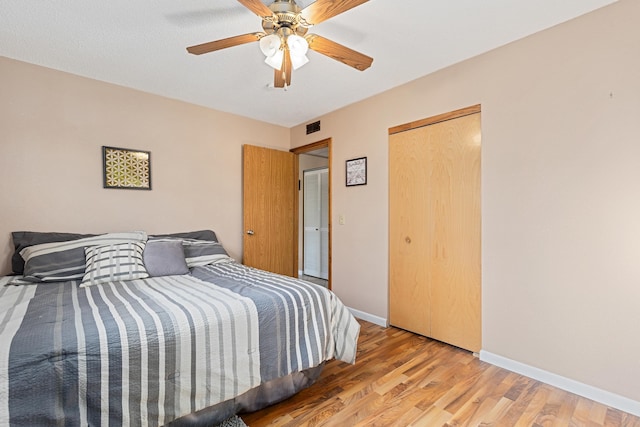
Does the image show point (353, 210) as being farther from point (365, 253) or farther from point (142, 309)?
point (142, 309)

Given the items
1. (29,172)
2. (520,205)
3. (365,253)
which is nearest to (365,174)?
(365,253)

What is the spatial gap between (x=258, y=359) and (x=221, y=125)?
2768 mm

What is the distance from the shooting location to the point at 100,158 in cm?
270

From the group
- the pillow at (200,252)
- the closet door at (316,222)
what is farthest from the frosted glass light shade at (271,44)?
the closet door at (316,222)

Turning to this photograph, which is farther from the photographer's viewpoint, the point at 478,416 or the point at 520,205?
the point at 520,205

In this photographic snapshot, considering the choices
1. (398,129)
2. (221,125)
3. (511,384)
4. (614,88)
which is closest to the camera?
(614,88)

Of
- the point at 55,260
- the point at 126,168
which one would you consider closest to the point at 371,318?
the point at 55,260

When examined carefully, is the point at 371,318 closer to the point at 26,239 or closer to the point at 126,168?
the point at 126,168

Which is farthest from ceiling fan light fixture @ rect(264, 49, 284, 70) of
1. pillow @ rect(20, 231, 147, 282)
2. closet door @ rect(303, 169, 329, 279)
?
closet door @ rect(303, 169, 329, 279)

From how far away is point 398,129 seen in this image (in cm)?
284

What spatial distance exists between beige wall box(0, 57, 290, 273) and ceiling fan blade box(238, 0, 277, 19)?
6.70 feet

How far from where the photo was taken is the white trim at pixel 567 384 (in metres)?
1.66

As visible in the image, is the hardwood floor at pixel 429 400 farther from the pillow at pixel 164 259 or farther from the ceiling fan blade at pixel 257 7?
the ceiling fan blade at pixel 257 7

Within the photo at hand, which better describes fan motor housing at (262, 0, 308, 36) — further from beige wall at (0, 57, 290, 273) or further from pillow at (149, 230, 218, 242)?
pillow at (149, 230, 218, 242)
